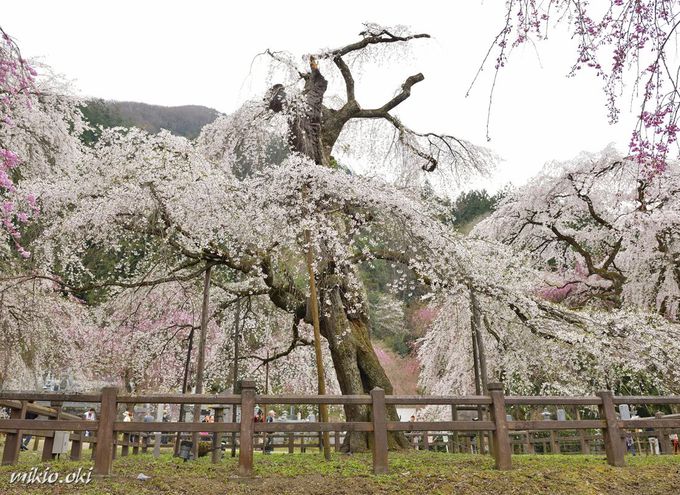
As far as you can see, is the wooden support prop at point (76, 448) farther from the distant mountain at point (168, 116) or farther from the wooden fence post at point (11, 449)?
the distant mountain at point (168, 116)

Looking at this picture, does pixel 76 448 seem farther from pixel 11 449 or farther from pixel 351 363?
pixel 351 363

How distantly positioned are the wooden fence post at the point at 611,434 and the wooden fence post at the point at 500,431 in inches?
70.8

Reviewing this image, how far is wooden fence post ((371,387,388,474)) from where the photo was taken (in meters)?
6.53

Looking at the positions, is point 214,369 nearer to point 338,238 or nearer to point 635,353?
point 338,238

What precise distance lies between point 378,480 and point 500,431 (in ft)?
6.18

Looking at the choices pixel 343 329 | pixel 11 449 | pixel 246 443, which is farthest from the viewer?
pixel 343 329

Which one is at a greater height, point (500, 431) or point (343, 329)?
point (343, 329)

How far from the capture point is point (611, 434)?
758 centimetres

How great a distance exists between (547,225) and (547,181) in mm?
1480

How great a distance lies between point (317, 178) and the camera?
10.1 metres

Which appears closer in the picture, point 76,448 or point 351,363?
point 76,448

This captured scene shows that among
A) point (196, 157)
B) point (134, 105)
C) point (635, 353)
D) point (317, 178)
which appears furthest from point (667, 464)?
point (134, 105)

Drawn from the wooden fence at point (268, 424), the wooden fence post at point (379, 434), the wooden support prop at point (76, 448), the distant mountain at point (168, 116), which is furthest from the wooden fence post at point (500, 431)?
the distant mountain at point (168, 116)

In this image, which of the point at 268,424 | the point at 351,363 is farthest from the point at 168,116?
the point at 268,424
